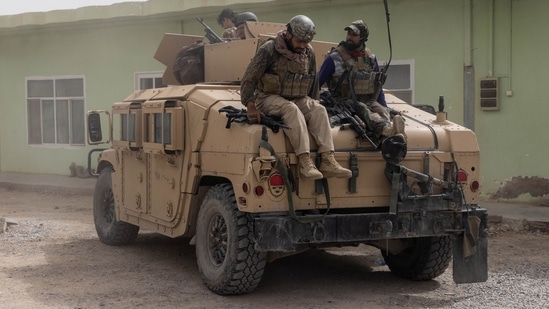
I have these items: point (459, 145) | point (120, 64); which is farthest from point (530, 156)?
point (120, 64)

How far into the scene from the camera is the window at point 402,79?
41.1ft

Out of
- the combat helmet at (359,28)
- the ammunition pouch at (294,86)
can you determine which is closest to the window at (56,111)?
the combat helmet at (359,28)

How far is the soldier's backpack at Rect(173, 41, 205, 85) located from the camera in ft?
27.9

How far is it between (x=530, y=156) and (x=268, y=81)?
6.09 meters

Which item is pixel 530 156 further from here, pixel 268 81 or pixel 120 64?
pixel 120 64

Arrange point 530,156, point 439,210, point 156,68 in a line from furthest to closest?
1. point 156,68
2. point 530,156
3. point 439,210

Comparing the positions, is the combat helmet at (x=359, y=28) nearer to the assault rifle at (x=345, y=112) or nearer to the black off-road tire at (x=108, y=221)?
the assault rifle at (x=345, y=112)

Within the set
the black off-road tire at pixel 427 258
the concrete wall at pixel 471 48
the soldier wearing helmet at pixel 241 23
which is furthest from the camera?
the concrete wall at pixel 471 48

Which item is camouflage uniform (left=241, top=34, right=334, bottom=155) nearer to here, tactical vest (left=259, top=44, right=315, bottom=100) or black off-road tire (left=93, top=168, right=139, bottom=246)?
tactical vest (left=259, top=44, right=315, bottom=100)

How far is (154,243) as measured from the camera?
952 centimetres

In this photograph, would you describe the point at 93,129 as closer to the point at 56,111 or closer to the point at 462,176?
the point at 462,176

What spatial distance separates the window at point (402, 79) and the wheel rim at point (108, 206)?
4981mm

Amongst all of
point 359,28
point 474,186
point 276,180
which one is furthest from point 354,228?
point 359,28

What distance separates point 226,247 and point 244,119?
1063mm
